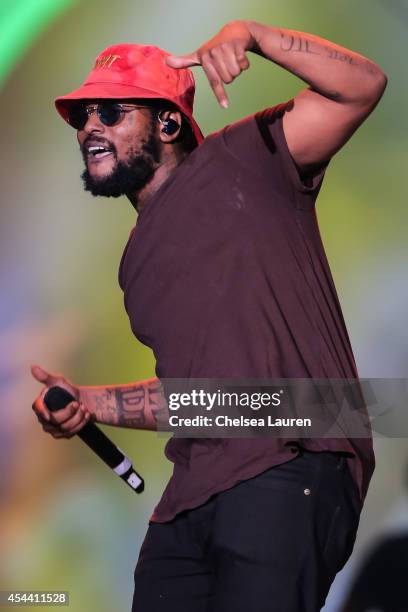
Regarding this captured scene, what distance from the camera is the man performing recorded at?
4.78ft

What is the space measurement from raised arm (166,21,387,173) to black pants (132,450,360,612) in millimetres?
503

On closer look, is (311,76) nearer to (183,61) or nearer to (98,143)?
(183,61)

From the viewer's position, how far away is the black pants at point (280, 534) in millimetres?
1442

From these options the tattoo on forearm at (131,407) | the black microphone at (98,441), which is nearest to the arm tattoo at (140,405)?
the tattoo on forearm at (131,407)

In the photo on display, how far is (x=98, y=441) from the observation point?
1775mm

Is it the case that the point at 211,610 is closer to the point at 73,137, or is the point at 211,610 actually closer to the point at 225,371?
the point at 225,371

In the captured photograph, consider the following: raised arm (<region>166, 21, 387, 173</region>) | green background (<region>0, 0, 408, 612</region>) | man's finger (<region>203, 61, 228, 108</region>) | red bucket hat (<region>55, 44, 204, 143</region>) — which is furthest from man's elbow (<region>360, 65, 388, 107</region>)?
green background (<region>0, 0, 408, 612</region>)

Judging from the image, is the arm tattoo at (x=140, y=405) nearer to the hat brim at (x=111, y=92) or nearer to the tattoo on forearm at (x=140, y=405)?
the tattoo on forearm at (x=140, y=405)

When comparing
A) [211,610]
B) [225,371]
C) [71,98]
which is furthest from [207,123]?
[211,610]

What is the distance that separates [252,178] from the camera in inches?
63.5

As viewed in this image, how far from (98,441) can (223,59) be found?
30.2 inches

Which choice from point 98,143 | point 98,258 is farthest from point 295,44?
point 98,258

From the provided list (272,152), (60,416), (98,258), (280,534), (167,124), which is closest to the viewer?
(280,534)

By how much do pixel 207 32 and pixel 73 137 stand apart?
0.46 metres
